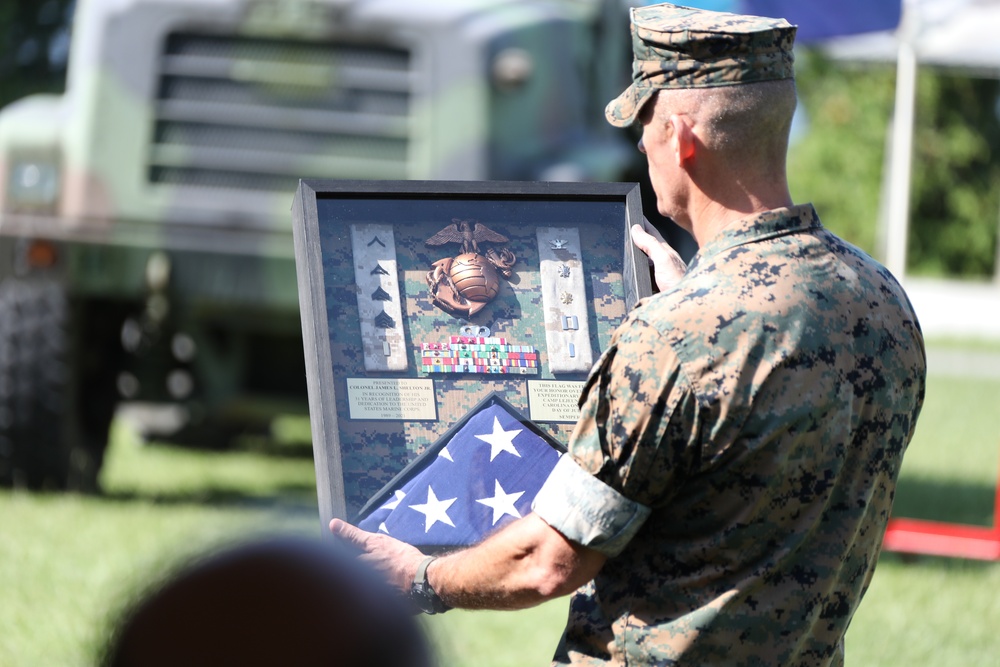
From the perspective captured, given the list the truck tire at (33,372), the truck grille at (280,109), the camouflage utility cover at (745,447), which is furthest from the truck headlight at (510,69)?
the camouflage utility cover at (745,447)

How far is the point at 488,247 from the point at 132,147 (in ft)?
14.2

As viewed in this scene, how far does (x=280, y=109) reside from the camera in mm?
6453

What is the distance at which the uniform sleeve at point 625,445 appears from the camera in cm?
182

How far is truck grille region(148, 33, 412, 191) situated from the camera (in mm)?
6398

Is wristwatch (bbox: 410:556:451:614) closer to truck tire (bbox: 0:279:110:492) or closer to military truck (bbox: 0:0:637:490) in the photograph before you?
military truck (bbox: 0:0:637:490)

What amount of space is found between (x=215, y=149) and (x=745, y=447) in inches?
196

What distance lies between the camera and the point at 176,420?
8406mm

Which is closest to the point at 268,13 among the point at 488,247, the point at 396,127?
the point at 396,127

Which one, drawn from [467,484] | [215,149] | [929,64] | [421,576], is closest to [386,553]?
[421,576]

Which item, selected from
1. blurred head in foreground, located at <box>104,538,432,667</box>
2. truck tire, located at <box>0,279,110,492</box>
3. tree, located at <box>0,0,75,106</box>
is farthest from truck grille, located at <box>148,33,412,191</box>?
tree, located at <box>0,0,75,106</box>

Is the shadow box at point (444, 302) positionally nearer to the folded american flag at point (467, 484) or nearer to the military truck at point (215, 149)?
the folded american flag at point (467, 484)

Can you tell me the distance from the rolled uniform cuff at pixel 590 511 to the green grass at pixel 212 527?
0.45 meters

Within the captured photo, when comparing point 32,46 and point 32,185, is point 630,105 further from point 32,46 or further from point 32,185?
point 32,46

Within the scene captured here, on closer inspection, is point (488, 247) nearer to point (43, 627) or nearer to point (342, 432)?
point (342, 432)
